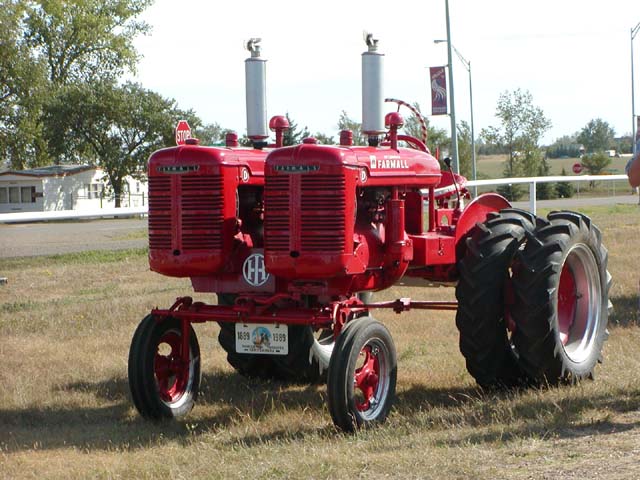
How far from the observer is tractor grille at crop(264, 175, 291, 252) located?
6844 millimetres

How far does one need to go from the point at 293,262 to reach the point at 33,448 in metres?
1.98

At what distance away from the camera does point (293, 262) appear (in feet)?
22.4

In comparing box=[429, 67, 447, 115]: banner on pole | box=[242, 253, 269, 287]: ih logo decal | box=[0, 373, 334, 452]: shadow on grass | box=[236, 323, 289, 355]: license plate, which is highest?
box=[429, 67, 447, 115]: banner on pole

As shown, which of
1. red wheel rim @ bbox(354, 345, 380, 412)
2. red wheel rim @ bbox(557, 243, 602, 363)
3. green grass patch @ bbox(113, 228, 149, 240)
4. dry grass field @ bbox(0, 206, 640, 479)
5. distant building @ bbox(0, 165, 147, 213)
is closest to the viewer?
dry grass field @ bbox(0, 206, 640, 479)

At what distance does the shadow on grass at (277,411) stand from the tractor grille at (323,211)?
3.86 feet

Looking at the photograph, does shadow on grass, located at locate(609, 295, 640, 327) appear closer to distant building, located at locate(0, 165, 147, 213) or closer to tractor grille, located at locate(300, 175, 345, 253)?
tractor grille, located at locate(300, 175, 345, 253)

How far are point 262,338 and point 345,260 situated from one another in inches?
31.2

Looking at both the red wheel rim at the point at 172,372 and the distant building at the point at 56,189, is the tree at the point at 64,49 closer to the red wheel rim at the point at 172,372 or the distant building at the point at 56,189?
the distant building at the point at 56,189

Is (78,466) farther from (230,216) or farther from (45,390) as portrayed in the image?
(45,390)

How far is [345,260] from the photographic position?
6.82 meters

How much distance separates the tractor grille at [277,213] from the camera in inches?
269

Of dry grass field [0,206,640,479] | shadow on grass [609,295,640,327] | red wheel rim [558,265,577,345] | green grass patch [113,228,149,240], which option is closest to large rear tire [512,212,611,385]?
red wheel rim [558,265,577,345]

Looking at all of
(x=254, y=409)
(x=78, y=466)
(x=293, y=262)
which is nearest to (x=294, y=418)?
(x=254, y=409)

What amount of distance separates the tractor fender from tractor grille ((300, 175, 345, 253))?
5.58ft
